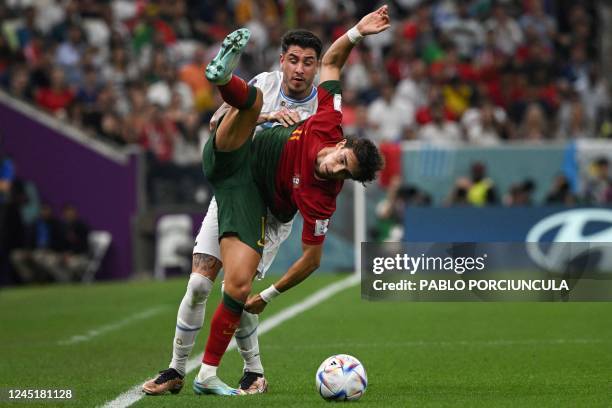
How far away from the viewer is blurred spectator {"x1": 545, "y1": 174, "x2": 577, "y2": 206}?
18812 millimetres

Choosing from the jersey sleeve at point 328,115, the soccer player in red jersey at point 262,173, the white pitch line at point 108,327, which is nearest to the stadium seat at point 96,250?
the white pitch line at point 108,327

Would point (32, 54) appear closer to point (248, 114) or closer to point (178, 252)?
point (178, 252)

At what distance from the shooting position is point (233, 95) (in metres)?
7.80

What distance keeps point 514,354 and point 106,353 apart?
3402 millimetres

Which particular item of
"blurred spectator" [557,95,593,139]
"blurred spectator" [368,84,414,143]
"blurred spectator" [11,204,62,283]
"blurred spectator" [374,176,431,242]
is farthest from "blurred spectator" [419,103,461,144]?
"blurred spectator" [11,204,62,283]

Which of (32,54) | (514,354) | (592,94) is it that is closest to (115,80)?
(32,54)

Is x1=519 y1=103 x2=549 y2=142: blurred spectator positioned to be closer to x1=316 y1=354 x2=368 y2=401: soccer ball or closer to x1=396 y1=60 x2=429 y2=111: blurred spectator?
x1=396 y1=60 x2=429 y2=111: blurred spectator

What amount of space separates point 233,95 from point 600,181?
12948mm

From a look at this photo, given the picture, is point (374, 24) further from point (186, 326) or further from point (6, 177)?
point (6, 177)

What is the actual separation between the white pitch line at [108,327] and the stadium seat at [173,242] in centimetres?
460

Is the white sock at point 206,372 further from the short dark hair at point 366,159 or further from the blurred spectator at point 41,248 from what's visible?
the blurred spectator at point 41,248

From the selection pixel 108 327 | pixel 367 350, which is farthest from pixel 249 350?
pixel 108 327

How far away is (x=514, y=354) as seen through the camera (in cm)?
1029

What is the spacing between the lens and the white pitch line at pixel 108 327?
1210 cm
